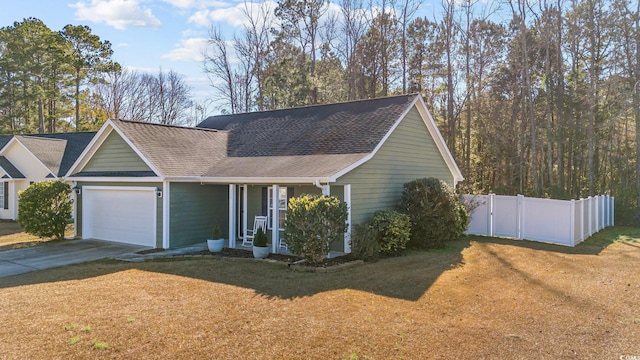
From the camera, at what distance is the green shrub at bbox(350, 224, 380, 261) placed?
11.1m

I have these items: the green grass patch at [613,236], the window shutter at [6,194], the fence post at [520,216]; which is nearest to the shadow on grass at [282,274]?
the fence post at [520,216]

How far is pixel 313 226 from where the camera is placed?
9.98 meters

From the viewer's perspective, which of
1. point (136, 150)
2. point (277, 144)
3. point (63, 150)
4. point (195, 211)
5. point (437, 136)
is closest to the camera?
point (136, 150)

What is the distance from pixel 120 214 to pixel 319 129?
7828mm

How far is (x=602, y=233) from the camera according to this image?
55.5 ft

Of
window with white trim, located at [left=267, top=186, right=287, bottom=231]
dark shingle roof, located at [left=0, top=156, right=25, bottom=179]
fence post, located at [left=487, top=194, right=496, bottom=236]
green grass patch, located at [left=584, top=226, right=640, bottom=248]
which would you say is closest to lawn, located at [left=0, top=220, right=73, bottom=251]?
dark shingle roof, located at [left=0, top=156, right=25, bottom=179]

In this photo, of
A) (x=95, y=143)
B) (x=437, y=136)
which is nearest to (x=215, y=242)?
(x=95, y=143)

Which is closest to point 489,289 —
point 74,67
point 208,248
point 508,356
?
point 508,356

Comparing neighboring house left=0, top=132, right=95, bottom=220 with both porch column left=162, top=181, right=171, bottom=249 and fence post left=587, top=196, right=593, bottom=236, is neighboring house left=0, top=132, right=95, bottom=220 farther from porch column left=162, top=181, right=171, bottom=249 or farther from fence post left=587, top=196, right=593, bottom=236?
fence post left=587, top=196, right=593, bottom=236

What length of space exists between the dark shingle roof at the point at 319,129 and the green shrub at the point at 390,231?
2211 millimetres

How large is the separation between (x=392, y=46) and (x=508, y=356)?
86.1 ft

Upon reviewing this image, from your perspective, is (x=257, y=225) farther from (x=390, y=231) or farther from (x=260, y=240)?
(x=390, y=231)

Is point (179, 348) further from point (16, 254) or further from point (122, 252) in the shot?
point (16, 254)

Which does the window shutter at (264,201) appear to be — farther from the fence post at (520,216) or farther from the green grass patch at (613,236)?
the green grass patch at (613,236)
